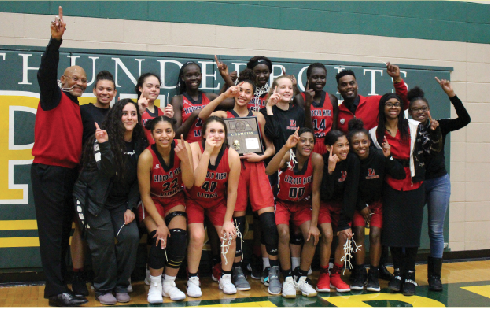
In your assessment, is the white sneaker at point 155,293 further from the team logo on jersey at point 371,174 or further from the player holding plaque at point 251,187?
the team logo on jersey at point 371,174

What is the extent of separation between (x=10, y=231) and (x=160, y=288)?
1.52m

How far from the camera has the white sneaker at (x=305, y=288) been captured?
3.41 meters

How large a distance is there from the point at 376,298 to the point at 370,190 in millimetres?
869

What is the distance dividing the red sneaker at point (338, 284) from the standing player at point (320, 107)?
1.09m

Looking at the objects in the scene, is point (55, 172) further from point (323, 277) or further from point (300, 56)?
point (300, 56)

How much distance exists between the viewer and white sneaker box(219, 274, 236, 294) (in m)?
3.42

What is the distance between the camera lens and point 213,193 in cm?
351

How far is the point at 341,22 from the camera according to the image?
15.6 ft

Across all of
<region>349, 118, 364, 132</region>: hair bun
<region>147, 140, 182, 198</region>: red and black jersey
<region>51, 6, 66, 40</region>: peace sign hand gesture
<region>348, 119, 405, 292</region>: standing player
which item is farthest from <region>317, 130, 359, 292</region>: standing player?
<region>51, 6, 66, 40</region>: peace sign hand gesture

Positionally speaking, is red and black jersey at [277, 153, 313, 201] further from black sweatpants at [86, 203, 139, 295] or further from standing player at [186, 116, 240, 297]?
black sweatpants at [86, 203, 139, 295]

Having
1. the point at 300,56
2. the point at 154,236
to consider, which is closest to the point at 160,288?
the point at 154,236

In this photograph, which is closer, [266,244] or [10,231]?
[266,244]

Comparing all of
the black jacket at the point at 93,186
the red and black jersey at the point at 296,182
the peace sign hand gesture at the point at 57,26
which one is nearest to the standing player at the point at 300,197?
the red and black jersey at the point at 296,182

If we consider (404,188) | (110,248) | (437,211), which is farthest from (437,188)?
(110,248)
